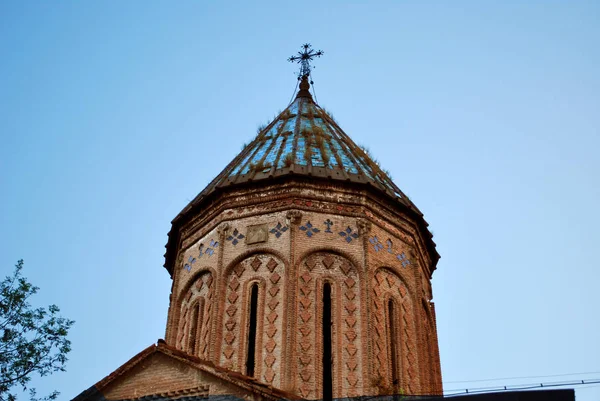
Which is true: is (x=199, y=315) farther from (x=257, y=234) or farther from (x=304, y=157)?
(x=304, y=157)

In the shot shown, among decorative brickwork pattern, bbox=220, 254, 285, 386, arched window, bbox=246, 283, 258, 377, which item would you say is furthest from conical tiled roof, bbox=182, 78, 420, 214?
arched window, bbox=246, 283, 258, 377

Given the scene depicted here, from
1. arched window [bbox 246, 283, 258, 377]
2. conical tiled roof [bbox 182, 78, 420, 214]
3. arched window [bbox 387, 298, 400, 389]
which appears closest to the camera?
arched window [bbox 246, 283, 258, 377]

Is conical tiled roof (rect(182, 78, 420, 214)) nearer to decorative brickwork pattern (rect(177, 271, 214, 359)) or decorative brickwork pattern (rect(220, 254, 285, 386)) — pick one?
decorative brickwork pattern (rect(177, 271, 214, 359))

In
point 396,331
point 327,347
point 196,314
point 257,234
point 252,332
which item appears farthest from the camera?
point 196,314

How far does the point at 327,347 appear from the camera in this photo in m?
20.0

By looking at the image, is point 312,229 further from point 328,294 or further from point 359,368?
point 359,368

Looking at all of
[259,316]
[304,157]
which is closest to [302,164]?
[304,157]

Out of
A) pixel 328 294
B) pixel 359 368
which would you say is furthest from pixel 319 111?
pixel 359 368

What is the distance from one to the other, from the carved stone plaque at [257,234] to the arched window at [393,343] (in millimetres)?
3191

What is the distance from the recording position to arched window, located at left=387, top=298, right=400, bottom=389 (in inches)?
794

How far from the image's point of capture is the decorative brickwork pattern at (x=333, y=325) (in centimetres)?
1927

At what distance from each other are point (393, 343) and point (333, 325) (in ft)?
5.23

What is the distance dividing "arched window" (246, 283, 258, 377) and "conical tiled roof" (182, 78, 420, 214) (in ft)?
9.50

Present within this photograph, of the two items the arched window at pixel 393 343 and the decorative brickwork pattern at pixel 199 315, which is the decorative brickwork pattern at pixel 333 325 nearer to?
the arched window at pixel 393 343
